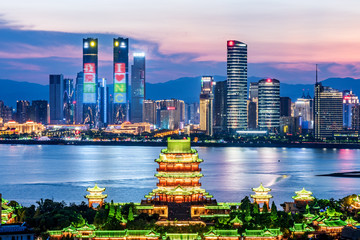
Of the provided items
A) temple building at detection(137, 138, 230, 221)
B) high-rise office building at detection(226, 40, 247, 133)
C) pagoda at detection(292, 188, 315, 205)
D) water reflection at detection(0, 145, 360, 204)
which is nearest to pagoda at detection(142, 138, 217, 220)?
temple building at detection(137, 138, 230, 221)

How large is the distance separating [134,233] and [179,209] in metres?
6.75

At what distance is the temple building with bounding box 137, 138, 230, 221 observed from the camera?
40.4m

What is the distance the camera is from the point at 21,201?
188 feet

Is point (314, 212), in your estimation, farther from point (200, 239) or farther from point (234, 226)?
point (200, 239)

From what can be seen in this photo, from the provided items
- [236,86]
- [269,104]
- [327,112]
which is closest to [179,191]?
[236,86]

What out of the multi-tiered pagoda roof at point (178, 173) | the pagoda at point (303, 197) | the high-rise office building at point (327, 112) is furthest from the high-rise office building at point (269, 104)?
the multi-tiered pagoda roof at point (178, 173)

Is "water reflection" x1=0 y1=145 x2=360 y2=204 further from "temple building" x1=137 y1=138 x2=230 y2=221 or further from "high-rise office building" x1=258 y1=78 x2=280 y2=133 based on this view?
"high-rise office building" x1=258 y1=78 x2=280 y2=133

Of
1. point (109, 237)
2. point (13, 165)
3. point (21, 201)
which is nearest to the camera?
point (109, 237)

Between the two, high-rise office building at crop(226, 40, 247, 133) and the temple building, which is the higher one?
high-rise office building at crop(226, 40, 247, 133)

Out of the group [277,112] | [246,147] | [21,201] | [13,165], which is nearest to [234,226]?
[21,201]

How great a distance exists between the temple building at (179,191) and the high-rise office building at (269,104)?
485 ft

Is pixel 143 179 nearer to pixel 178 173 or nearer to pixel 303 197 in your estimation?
pixel 303 197

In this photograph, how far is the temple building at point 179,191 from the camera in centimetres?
4044

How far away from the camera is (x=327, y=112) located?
622 feet
